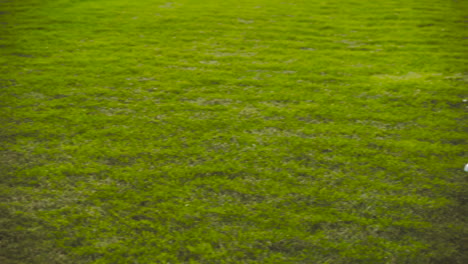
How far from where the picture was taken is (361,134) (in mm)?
3137

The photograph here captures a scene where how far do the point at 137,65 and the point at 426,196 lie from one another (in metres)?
2.79

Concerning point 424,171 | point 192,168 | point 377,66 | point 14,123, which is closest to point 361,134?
point 424,171

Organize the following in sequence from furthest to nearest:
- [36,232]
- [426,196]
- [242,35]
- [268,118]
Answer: [242,35] → [268,118] → [426,196] → [36,232]

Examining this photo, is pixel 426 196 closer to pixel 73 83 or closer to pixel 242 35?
pixel 73 83

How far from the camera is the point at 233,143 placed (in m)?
3.02

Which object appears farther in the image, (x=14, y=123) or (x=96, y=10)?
(x=96, y=10)

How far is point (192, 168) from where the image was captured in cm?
274

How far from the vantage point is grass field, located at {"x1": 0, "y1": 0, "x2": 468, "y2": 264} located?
7.04 feet

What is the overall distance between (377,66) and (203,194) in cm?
250

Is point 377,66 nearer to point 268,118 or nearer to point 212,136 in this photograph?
point 268,118

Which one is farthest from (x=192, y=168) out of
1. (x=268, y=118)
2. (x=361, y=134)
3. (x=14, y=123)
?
(x=14, y=123)

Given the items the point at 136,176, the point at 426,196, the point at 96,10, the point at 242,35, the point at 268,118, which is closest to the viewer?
the point at 426,196

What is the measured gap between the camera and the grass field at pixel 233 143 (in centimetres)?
215

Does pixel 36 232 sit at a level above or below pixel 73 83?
below
